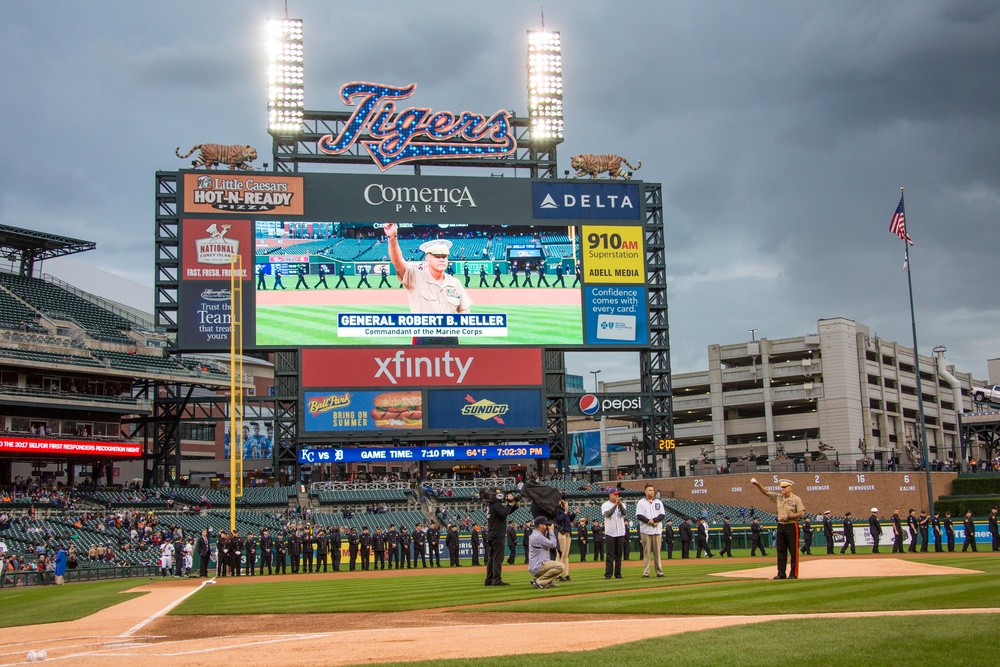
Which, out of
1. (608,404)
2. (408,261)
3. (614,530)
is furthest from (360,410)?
(614,530)

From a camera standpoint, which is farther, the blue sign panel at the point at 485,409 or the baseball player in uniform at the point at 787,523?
the blue sign panel at the point at 485,409

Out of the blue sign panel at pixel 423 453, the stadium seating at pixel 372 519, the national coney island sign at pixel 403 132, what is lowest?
the stadium seating at pixel 372 519

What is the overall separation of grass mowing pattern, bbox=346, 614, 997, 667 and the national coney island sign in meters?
43.2

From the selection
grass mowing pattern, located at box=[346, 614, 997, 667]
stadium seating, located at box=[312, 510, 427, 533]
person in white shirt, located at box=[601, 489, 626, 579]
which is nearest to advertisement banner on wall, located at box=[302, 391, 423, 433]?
stadium seating, located at box=[312, 510, 427, 533]

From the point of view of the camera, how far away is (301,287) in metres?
47.0

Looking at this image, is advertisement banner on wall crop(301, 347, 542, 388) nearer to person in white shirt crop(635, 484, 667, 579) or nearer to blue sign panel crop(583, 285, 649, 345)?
blue sign panel crop(583, 285, 649, 345)

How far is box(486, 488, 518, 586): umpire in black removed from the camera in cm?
1691

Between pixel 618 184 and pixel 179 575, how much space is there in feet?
94.7

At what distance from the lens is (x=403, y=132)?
50.7 meters

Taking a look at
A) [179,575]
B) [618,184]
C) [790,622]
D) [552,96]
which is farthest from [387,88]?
[790,622]

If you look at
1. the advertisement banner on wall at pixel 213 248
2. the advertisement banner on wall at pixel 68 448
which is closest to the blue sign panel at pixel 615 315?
the advertisement banner on wall at pixel 213 248

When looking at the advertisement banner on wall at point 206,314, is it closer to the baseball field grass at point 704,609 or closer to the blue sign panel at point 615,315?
the blue sign panel at point 615,315

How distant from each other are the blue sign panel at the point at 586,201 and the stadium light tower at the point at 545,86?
3.38m

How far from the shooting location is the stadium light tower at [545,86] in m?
52.3
